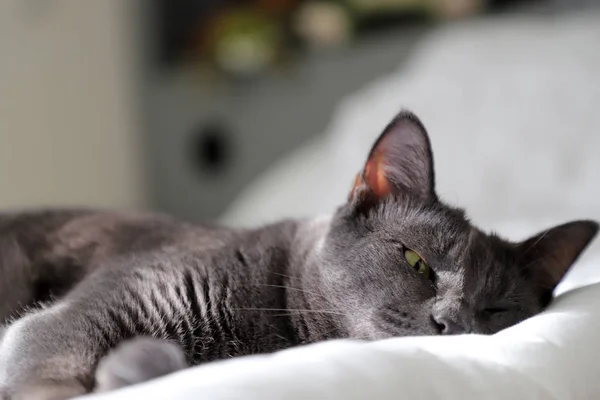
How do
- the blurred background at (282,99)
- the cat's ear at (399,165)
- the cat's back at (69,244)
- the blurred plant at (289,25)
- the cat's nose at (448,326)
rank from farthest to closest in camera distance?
the blurred plant at (289,25), the blurred background at (282,99), the cat's back at (69,244), the cat's ear at (399,165), the cat's nose at (448,326)

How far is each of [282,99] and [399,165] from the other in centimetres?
242

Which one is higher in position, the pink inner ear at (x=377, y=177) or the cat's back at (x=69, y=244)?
the pink inner ear at (x=377, y=177)

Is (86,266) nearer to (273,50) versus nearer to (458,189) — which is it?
(458,189)

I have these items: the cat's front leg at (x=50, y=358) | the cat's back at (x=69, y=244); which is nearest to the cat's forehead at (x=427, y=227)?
the cat's back at (x=69, y=244)

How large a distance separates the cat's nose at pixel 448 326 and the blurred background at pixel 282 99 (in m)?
1.05

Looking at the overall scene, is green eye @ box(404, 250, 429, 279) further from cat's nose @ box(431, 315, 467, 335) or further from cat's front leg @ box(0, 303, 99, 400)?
cat's front leg @ box(0, 303, 99, 400)

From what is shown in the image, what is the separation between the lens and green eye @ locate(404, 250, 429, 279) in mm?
1074

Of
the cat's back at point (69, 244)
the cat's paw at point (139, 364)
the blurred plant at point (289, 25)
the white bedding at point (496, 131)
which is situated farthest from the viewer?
Result: the blurred plant at point (289, 25)

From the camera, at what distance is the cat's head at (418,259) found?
1036 millimetres

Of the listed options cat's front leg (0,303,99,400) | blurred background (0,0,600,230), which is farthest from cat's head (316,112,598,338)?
blurred background (0,0,600,230)

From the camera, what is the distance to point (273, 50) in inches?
136

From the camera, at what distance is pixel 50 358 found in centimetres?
99

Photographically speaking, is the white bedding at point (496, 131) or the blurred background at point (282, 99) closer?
the white bedding at point (496, 131)

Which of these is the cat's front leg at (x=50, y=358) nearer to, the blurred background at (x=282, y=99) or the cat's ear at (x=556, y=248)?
the cat's ear at (x=556, y=248)
